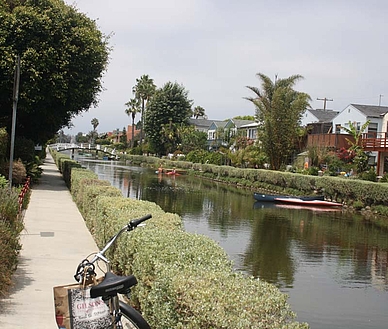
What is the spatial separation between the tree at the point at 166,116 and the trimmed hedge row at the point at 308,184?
26.0 m

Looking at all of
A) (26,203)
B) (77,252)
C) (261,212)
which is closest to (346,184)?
(261,212)

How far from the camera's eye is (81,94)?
25.8 meters

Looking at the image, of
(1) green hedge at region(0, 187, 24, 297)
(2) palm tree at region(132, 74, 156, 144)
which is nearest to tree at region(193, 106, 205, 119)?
(2) palm tree at region(132, 74, 156, 144)

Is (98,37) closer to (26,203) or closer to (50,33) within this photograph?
(50,33)

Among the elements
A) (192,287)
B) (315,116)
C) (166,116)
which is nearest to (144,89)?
(166,116)

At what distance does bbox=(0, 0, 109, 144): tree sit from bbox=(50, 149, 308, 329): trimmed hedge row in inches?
720

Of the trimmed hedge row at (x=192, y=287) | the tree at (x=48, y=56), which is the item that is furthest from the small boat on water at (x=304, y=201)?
the trimmed hedge row at (x=192, y=287)

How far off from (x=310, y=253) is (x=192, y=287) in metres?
12.5

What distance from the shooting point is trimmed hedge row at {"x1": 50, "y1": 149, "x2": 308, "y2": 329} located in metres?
3.79

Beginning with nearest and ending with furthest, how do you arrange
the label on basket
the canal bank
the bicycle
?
the bicycle, the label on basket, the canal bank

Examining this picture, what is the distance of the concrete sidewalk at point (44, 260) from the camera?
243 inches

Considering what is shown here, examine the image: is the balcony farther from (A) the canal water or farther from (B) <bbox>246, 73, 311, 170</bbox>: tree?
(A) the canal water

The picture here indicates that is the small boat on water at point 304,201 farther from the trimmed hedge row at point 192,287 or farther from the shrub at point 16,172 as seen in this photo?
the trimmed hedge row at point 192,287

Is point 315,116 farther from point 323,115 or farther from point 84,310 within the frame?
point 84,310
